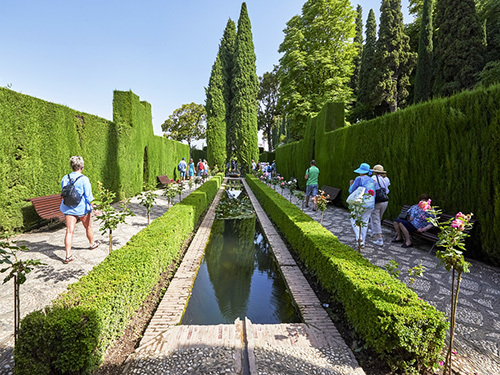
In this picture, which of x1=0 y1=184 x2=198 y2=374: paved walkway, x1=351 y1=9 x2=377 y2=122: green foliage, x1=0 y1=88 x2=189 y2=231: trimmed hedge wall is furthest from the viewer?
x1=351 y1=9 x2=377 y2=122: green foliage

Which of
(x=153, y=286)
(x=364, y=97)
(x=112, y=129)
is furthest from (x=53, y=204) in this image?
(x=364, y=97)

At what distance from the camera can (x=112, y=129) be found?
10.3 m

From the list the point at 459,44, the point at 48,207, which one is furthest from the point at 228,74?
the point at 48,207

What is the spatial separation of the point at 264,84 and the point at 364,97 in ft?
68.2

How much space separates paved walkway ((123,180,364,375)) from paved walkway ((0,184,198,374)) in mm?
1150

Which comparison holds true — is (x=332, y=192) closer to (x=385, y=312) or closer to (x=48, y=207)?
(x=385, y=312)

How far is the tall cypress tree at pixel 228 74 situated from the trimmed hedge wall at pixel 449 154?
23.2 m

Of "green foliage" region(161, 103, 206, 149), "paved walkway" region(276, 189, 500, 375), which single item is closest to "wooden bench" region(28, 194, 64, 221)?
"paved walkway" region(276, 189, 500, 375)

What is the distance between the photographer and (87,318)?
6.50 ft

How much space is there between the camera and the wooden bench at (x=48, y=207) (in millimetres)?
5676

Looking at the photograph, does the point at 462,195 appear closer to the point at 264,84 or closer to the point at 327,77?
the point at 327,77

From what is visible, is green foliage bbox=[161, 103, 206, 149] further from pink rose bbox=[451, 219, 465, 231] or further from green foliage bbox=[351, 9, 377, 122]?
pink rose bbox=[451, 219, 465, 231]

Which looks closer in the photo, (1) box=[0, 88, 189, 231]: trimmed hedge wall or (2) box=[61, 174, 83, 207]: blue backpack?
(2) box=[61, 174, 83, 207]: blue backpack

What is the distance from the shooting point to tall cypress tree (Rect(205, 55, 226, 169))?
29.3 meters
